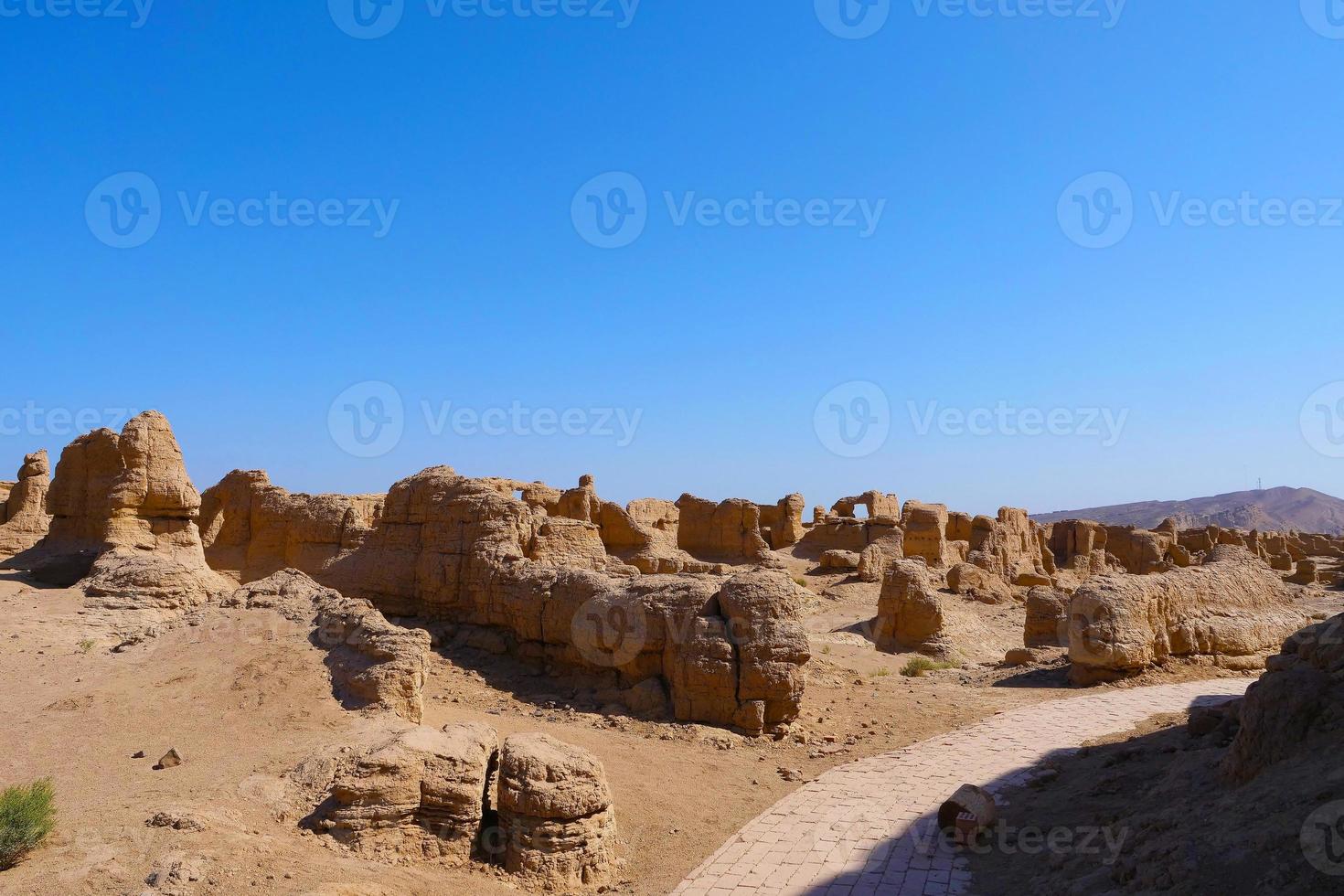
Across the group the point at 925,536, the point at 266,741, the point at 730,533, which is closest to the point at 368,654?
the point at 266,741

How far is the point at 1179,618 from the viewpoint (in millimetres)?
13891

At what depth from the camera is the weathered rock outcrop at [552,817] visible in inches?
268

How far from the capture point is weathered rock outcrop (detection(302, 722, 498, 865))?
21.1 ft

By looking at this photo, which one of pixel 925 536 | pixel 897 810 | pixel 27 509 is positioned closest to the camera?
pixel 897 810

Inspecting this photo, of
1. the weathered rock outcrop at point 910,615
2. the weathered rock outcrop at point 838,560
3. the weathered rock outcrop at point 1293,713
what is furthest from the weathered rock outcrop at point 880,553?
the weathered rock outcrop at point 1293,713

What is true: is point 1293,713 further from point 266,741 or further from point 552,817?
point 266,741

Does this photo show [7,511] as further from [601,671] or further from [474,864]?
[474,864]

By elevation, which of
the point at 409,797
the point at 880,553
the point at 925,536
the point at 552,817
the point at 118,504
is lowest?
the point at 552,817

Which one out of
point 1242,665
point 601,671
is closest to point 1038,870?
point 601,671

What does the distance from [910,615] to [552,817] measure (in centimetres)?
1269

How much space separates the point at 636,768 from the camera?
943cm

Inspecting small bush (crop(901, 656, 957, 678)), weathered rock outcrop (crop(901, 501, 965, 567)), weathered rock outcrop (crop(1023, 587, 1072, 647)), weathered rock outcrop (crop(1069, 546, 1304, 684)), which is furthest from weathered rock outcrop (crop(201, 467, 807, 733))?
weathered rock outcrop (crop(901, 501, 965, 567))

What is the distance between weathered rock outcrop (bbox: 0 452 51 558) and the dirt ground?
6.87 m

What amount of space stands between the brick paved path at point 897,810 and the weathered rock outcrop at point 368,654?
349cm
